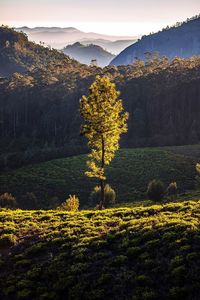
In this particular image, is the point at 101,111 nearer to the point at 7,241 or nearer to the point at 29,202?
the point at 7,241

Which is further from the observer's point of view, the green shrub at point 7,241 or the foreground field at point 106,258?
the green shrub at point 7,241

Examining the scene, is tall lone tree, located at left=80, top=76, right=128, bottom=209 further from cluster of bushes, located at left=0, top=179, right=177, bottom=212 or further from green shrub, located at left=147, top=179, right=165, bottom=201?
green shrub, located at left=147, top=179, right=165, bottom=201

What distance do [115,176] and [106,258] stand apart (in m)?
76.3

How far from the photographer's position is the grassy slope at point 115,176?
9341 centimetres

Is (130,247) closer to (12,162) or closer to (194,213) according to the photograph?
(194,213)

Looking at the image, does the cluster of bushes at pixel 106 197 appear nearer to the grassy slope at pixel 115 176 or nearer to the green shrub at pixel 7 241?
the grassy slope at pixel 115 176

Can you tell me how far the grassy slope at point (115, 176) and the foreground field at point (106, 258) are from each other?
5285 centimetres

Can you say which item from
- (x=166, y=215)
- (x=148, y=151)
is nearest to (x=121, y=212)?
(x=166, y=215)

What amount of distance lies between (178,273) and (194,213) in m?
11.4

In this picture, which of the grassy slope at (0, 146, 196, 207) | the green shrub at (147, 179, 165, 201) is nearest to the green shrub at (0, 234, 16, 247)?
the green shrub at (147, 179, 165, 201)

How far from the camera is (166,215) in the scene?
3253 cm

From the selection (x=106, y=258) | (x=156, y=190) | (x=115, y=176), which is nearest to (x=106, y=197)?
(x=156, y=190)

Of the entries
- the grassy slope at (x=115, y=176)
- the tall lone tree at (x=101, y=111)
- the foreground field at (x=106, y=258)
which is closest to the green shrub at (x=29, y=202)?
the grassy slope at (x=115, y=176)

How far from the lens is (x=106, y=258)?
25500 millimetres
